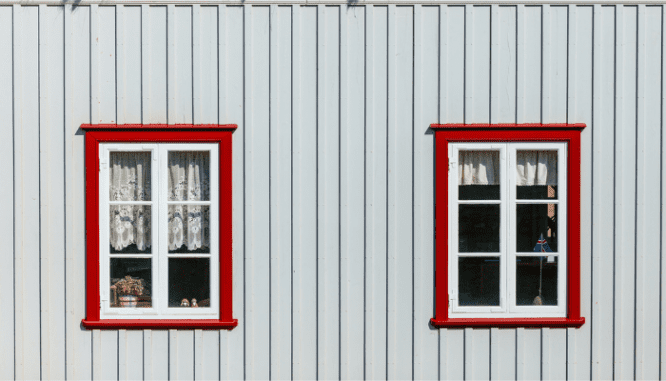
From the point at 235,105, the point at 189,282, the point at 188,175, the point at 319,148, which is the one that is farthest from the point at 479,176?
the point at 189,282

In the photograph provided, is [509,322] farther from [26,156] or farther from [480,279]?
[26,156]

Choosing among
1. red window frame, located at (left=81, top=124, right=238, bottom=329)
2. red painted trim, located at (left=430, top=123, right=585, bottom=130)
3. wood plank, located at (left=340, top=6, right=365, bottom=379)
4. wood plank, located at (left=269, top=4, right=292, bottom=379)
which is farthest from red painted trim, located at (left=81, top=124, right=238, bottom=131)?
red painted trim, located at (left=430, top=123, right=585, bottom=130)

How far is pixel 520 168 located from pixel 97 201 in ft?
11.6

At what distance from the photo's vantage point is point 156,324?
155 inches

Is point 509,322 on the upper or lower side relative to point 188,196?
lower

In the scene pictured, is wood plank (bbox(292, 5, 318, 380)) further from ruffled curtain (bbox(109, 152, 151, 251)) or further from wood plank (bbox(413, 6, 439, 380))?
ruffled curtain (bbox(109, 152, 151, 251))

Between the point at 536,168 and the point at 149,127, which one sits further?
the point at 536,168

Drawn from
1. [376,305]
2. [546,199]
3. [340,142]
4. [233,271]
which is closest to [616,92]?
[546,199]

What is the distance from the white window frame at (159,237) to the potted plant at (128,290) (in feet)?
0.19

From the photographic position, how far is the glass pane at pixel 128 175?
3.95 meters

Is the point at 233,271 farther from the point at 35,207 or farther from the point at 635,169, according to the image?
the point at 635,169

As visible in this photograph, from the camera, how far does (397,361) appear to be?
13.1 ft

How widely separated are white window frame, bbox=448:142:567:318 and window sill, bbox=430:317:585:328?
47mm

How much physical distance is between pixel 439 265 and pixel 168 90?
106 inches
